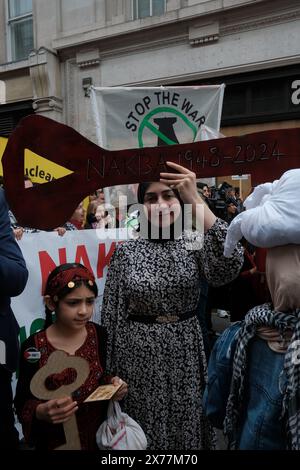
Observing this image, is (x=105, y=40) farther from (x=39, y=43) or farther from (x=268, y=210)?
(x=268, y=210)

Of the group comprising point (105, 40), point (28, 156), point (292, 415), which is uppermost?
point (105, 40)

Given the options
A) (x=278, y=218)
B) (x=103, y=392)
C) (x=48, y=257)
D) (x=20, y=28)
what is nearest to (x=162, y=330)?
(x=103, y=392)

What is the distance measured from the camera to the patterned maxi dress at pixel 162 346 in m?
1.64

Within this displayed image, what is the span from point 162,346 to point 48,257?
102cm

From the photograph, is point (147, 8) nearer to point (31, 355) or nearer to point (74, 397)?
point (31, 355)

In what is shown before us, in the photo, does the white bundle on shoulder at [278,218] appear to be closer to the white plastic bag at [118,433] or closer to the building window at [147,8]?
the white plastic bag at [118,433]

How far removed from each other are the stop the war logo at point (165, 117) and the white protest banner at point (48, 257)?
1.28 m

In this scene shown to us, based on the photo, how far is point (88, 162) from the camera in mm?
A: 1359

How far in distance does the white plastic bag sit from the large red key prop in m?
0.71

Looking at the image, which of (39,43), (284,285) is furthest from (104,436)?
(39,43)

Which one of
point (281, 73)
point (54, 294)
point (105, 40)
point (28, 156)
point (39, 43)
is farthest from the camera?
point (39, 43)

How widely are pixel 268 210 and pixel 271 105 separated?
22.0ft

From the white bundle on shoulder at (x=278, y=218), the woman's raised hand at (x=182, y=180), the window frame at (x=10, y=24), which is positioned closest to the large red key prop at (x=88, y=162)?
the woman's raised hand at (x=182, y=180)

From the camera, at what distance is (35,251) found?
2354 millimetres
